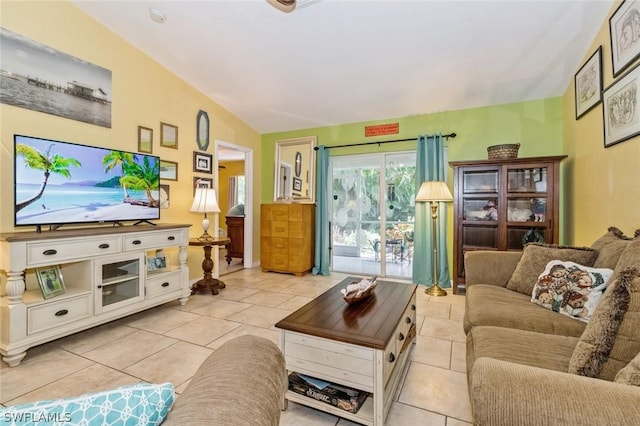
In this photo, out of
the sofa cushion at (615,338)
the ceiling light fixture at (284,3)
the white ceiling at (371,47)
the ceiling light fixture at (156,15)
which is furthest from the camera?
the ceiling light fixture at (156,15)

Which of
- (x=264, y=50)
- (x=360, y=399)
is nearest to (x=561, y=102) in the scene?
(x=264, y=50)

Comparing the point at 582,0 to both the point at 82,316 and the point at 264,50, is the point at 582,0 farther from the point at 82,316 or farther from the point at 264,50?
the point at 82,316

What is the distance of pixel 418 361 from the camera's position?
210 cm

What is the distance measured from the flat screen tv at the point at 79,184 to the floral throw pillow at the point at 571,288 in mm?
3574

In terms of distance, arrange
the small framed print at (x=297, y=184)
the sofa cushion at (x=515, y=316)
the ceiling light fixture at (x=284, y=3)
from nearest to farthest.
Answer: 1. the sofa cushion at (x=515, y=316)
2. the ceiling light fixture at (x=284, y=3)
3. the small framed print at (x=297, y=184)

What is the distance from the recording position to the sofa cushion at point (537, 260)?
197 centimetres

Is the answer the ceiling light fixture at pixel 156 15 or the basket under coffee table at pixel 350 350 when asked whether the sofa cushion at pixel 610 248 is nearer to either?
the basket under coffee table at pixel 350 350

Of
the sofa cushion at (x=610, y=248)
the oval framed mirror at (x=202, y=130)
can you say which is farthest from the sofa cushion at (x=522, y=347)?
the oval framed mirror at (x=202, y=130)

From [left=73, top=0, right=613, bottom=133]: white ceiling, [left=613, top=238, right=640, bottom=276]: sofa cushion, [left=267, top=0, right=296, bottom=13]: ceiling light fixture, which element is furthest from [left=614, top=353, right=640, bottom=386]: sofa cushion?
[left=73, top=0, right=613, bottom=133]: white ceiling

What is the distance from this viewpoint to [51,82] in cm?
259

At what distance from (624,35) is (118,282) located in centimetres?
447

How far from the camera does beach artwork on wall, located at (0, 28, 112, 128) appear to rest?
2348 mm

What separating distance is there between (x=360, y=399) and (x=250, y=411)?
42.3 inches

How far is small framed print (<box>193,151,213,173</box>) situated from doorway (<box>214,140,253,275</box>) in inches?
4.7
